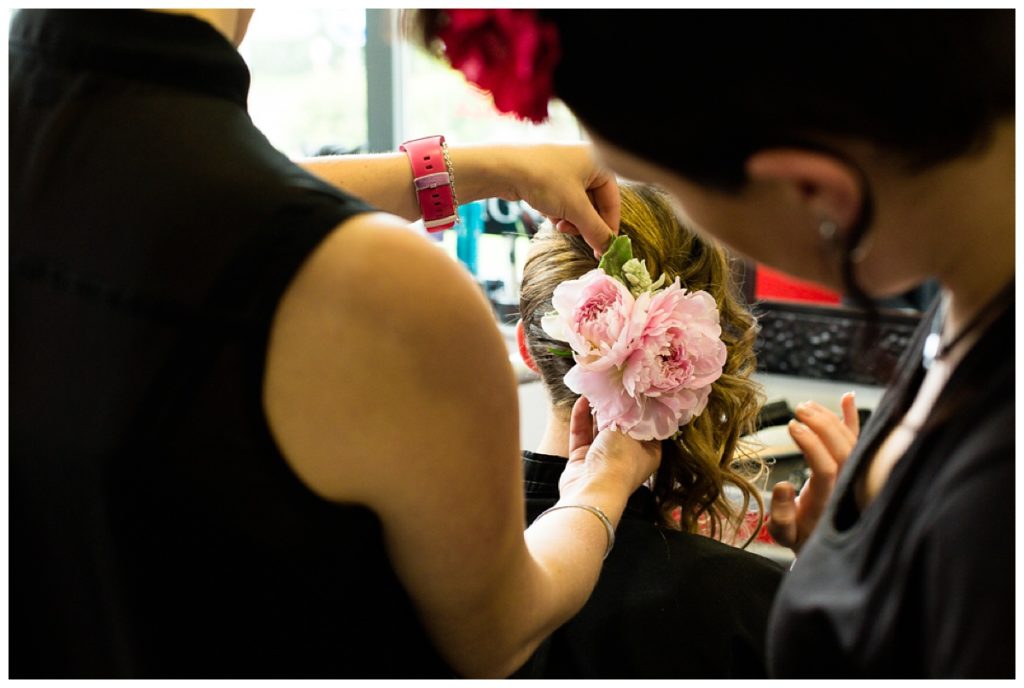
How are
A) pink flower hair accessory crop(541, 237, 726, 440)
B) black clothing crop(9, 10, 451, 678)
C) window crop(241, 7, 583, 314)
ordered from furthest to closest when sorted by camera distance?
window crop(241, 7, 583, 314), pink flower hair accessory crop(541, 237, 726, 440), black clothing crop(9, 10, 451, 678)

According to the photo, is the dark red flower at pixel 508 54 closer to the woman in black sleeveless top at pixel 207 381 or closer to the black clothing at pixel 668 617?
the woman in black sleeveless top at pixel 207 381

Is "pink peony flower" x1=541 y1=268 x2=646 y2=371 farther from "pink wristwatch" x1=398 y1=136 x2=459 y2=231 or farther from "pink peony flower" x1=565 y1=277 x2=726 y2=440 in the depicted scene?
"pink wristwatch" x1=398 y1=136 x2=459 y2=231

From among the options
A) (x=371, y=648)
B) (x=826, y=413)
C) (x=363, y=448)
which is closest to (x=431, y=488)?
(x=363, y=448)

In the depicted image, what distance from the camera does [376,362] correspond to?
79 centimetres

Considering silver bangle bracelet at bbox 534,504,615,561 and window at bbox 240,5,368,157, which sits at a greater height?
window at bbox 240,5,368,157

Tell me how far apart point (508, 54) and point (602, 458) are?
81cm

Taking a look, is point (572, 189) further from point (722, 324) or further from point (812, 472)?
point (812, 472)

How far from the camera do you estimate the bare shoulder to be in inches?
30.1

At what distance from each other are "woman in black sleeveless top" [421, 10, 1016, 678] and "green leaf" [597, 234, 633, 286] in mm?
727

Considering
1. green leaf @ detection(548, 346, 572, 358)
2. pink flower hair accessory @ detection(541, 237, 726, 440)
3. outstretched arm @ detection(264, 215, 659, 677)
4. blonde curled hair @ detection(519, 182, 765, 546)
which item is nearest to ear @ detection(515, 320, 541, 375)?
blonde curled hair @ detection(519, 182, 765, 546)

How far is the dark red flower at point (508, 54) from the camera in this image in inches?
27.4

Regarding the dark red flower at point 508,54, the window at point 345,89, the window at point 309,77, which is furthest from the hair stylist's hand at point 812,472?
the window at point 309,77

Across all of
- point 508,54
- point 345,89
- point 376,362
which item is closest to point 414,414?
point 376,362

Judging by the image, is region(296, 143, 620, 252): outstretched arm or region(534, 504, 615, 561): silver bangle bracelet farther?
region(296, 143, 620, 252): outstretched arm
